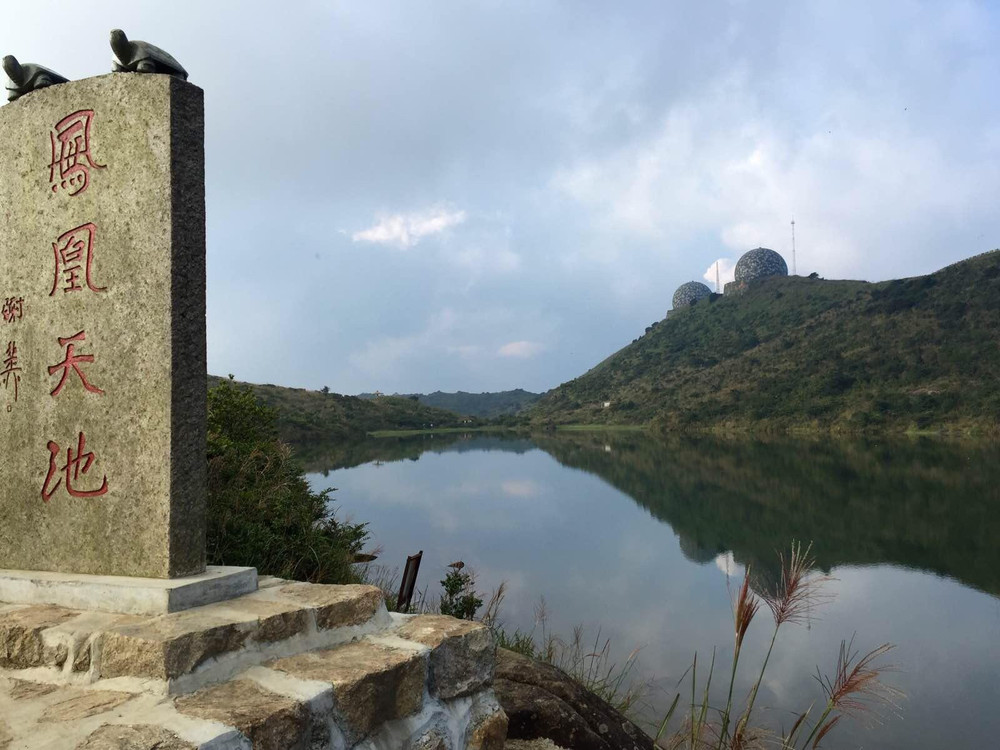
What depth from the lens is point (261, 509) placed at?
5.26 meters

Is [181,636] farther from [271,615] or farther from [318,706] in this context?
[318,706]

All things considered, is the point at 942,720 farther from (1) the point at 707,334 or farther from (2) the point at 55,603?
(1) the point at 707,334

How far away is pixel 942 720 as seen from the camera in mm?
4984

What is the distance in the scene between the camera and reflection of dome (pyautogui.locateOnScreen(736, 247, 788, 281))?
80.4 m

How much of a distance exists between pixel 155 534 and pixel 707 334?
73177mm

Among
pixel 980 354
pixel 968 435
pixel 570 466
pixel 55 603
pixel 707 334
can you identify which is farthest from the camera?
pixel 707 334

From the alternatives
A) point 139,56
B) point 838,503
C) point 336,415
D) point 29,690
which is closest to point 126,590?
point 29,690

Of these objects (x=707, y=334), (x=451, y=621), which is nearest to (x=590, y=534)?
(x=451, y=621)

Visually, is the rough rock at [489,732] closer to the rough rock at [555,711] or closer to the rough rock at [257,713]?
the rough rock at [555,711]

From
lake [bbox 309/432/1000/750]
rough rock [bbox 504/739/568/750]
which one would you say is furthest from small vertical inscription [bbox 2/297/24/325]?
lake [bbox 309/432/1000/750]

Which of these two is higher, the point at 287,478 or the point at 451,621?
the point at 287,478

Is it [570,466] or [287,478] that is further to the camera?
[570,466]

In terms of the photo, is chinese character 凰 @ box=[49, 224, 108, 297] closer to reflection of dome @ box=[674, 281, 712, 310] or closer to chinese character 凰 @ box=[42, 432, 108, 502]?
chinese character 凰 @ box=[42, 432, 108, 502]

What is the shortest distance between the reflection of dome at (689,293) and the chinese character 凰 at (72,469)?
8939 centimetres
